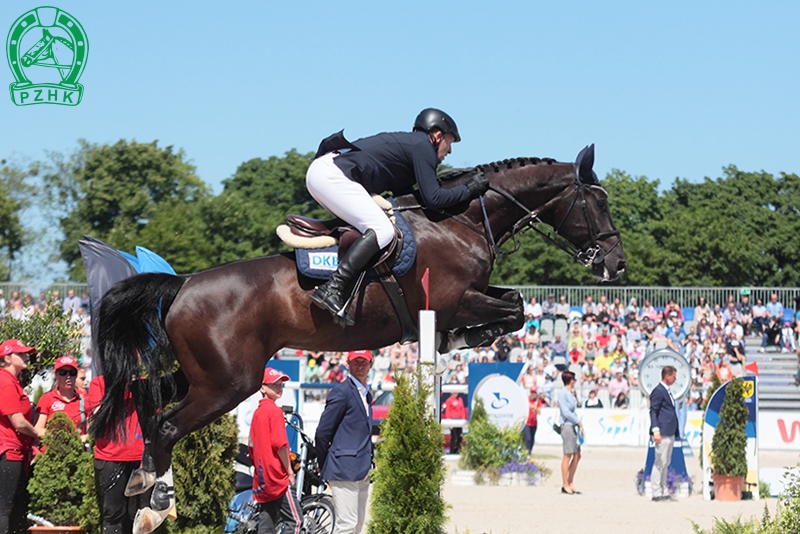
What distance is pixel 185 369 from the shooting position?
5.57 meters

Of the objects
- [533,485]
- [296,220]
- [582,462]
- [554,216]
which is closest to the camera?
[296,220]

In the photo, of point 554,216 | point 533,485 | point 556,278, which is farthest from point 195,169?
point 554,216

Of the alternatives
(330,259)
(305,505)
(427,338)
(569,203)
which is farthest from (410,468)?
(305,505)

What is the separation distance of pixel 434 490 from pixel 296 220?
179 centimetres

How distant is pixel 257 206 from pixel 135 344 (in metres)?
42.3

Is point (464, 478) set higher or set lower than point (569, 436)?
lower

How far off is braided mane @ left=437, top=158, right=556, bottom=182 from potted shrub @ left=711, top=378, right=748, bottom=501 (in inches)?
296

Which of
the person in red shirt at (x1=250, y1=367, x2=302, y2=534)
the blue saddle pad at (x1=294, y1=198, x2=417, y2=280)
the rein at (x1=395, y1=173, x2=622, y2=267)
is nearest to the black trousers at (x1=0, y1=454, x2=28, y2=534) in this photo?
the person in red shirt at (x1=250, y1=367, x2=302, y2=534)

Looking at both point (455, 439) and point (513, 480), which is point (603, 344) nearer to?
point (455, 439)

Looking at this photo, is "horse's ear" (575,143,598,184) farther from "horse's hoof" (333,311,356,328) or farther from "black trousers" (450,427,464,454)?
"black trousers" (450,427,464,454)

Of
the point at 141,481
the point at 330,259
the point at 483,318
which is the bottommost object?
the point at 141,481

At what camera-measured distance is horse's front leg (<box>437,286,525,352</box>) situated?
225 inches

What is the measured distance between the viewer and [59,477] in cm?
720

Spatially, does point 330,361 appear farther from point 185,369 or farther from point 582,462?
point 185,369
